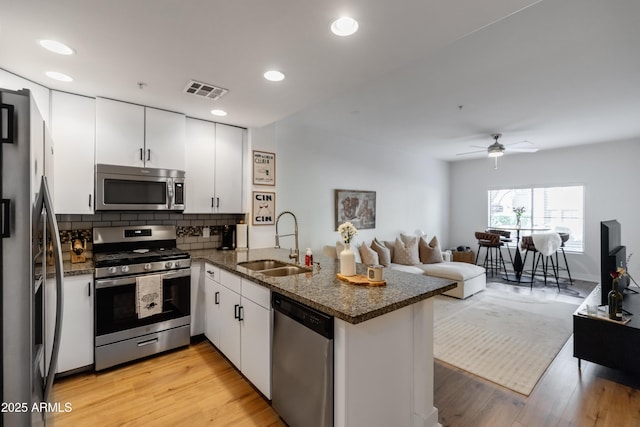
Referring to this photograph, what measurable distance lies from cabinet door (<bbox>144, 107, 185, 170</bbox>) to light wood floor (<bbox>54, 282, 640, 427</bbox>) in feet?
6.27

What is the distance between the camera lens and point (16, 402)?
107cm

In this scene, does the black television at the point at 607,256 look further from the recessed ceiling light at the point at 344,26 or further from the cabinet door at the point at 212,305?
the cabinet door at the point at 212,305

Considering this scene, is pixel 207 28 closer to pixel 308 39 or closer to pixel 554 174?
pixel 308 39

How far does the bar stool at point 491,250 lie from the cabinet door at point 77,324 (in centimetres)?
623

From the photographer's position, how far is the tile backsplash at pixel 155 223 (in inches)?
108

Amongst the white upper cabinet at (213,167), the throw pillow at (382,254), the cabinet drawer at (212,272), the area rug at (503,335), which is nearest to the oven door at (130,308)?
the cabinet drawer at (212,272)

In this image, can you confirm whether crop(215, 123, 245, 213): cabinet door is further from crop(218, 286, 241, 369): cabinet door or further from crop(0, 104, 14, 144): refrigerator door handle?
crop(0, 104, 14, 144): refrigerator door handle

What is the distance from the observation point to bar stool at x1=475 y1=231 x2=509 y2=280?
5.68 metres

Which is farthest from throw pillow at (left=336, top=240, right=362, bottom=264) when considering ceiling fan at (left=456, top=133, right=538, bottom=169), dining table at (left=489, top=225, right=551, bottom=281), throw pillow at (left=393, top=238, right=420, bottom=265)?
dining table at (left=489, top=225, right=551, bottom=281)

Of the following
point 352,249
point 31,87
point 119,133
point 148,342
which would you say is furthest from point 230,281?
point 352,249

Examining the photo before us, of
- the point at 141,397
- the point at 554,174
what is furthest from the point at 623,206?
the point at 141,397

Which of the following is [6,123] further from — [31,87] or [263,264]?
[263,264]

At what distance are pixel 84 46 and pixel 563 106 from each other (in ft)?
15.6

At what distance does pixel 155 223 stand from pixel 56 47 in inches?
70.3
